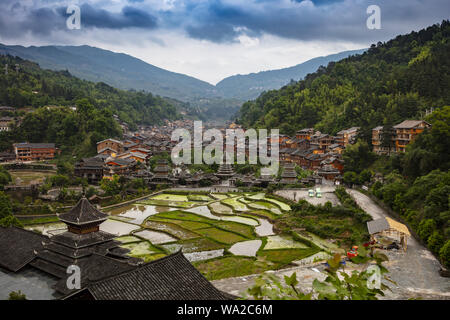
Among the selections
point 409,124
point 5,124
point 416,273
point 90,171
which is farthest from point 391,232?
point 5,124

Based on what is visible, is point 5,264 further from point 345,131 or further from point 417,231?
point 345,131

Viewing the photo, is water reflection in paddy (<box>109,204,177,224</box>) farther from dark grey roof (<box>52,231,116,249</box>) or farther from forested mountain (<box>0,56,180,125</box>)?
forested mountain (<box>0,56,180,125</box>)

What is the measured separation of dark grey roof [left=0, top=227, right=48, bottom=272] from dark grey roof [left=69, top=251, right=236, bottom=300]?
7027 mm

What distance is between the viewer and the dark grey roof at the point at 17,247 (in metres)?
13.6

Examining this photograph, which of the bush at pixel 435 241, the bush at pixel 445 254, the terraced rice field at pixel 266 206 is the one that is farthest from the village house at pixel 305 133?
the bush at pixel 445 254

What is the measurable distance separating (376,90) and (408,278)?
40.4m

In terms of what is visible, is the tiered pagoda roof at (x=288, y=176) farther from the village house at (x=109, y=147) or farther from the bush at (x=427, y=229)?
the village house at (x=109, y=147)

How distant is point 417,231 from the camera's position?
2055cm

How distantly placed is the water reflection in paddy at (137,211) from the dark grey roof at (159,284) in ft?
61.2

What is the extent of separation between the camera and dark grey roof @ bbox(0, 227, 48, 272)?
44.6ft

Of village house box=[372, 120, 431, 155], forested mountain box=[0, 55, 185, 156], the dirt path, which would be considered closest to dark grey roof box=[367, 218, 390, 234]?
the dirt path
